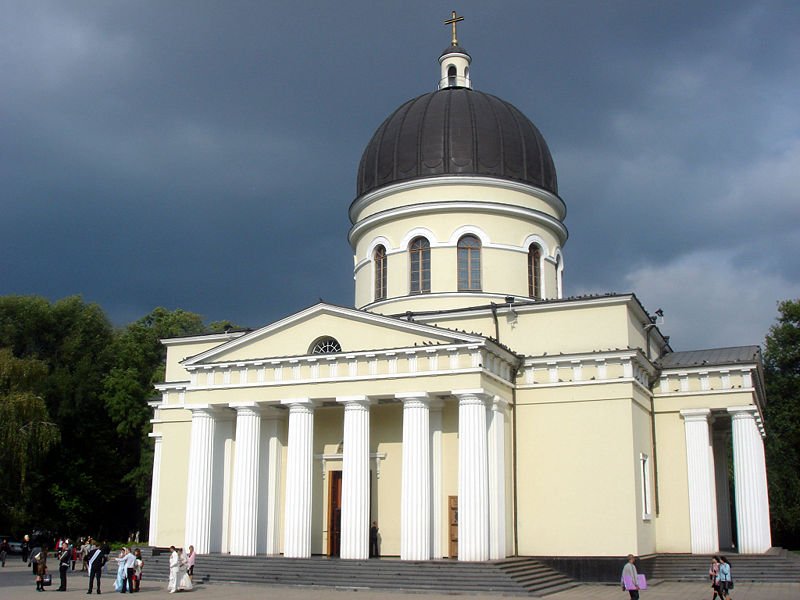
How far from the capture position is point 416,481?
854 inches

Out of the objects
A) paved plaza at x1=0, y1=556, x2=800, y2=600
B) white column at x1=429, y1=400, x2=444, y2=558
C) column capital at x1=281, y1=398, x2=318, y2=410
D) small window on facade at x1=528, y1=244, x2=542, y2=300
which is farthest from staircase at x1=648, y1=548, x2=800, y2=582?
column capital at x1=281, y1=398, x2=318, y2=410

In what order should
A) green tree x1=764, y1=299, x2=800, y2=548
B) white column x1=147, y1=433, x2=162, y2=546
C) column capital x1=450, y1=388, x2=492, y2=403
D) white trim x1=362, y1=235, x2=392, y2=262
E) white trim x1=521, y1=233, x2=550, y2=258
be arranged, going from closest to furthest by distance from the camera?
column capital x1=450, y1=388, x2=492, y2=403 < white column x1=147, y1=433, x2=162, y2=546 < white trim x1=521, y1=233, x2=550, y2=258 < white trim x1=362, y1=235, x2=392, y2=262 < green tree x1=764, y1=299, x2=800, y2=548

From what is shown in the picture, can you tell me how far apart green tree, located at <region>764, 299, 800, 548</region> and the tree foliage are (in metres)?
29.5

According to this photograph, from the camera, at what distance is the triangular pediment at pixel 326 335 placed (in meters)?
22.9

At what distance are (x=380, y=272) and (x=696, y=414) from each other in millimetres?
11285

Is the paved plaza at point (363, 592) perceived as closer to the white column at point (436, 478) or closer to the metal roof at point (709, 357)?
the white column at point (436, 478)

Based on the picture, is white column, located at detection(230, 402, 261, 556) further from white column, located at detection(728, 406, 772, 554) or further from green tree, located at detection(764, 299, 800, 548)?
green tree, located at detection(764, 299, 800, 548)

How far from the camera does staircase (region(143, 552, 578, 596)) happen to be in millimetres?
19625

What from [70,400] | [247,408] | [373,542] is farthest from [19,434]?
[373,542]

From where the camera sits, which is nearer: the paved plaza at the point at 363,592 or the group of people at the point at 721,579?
the group of people at the point at 721,579

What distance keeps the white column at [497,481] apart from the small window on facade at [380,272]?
793cm

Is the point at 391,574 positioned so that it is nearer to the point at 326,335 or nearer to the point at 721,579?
the point at 326,335

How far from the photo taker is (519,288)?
93.5 ft

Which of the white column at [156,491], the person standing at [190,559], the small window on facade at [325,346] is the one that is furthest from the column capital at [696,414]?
the white column at [156,491]
